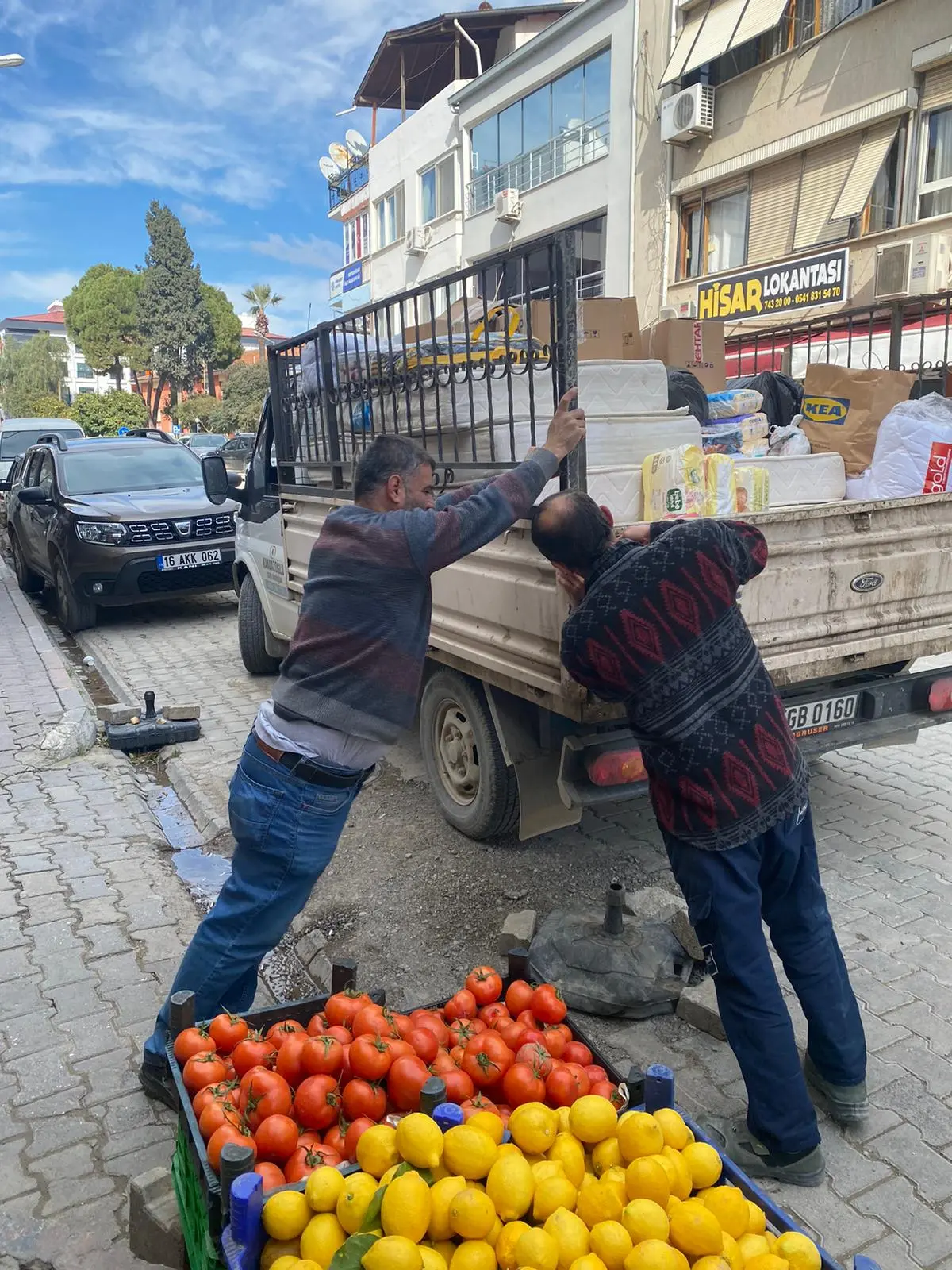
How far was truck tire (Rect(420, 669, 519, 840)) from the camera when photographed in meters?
3.92

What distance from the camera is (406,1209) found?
150 centimetres

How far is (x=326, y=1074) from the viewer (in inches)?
77.4

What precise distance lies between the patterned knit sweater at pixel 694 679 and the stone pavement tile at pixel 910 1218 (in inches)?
38.3

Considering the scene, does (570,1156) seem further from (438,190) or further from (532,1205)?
(438,190)

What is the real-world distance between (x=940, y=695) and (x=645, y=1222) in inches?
119

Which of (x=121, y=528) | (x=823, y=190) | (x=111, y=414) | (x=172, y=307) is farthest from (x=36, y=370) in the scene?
(x=121, y=528)

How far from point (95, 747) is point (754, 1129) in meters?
4.60

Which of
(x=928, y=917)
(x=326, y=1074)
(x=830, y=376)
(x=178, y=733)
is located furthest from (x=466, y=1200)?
(x=178, y=733)

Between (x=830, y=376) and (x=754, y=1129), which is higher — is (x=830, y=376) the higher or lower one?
the higher one

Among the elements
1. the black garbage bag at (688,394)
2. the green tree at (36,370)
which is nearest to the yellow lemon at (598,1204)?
the black garbage bag at (688,394)

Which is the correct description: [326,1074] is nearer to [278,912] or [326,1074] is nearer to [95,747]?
[278,912]

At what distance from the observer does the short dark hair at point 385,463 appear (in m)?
2.53

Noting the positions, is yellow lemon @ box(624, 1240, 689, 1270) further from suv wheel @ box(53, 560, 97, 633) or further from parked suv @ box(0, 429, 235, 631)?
suv wheel @ box(53, 560, 97, 633)

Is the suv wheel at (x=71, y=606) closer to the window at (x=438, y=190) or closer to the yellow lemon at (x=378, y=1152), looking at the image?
the yellow lemon at (x=378, y=1152)
